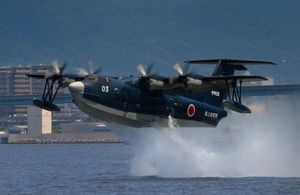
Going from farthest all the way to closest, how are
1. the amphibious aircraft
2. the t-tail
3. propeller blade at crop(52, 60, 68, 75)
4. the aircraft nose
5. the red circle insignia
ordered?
propeller blade at crop(52, 60, 68, 75)
the red circle insignia
the t-tail
the amphibious aircraft
the aircraft nose

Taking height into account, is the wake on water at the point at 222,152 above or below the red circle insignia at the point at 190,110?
below

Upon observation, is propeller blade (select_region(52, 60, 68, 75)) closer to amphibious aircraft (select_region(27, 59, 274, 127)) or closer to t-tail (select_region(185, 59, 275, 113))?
amphibious aircraft (select_region(27, 59, 274, 127))

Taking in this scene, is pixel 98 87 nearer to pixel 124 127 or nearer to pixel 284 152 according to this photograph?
pixel 124 127

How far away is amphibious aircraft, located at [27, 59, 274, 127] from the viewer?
83.8 metres

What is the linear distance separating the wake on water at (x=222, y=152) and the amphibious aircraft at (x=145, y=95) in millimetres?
1204

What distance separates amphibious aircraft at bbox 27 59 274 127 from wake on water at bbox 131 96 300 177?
1.20 meters

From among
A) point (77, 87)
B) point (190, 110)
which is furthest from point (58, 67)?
point (190, 110)

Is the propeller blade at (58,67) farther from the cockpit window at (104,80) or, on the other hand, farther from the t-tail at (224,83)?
the t-tail at (224,83)

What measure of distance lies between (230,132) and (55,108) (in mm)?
15090

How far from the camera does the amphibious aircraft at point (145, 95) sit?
8381 cm

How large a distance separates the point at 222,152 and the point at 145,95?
7.43 m

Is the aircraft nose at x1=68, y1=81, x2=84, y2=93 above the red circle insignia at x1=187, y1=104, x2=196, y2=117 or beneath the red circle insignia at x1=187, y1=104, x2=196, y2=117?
above

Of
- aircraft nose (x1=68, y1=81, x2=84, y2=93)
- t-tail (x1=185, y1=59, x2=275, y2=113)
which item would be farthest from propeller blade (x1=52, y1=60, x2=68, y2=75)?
t-tail (x1=185, y1=59, x2=275, y2=113)

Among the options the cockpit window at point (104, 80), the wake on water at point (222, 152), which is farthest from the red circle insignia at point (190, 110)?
the cockpit window at point (104, 80)
